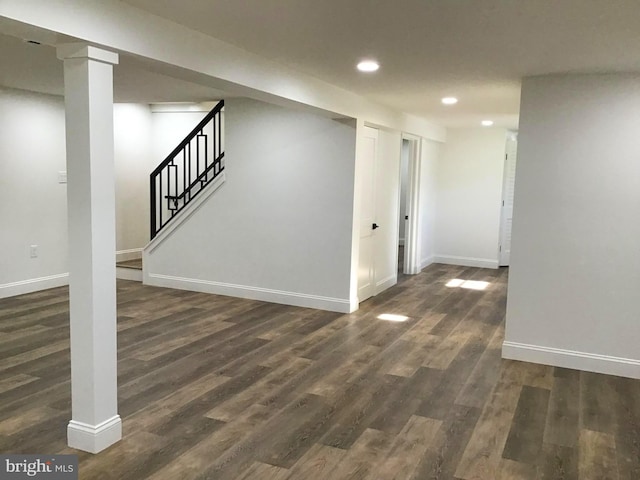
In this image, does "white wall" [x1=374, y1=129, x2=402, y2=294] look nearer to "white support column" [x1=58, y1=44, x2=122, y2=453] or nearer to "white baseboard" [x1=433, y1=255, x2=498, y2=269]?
"white baseboard" [x1=433, y1=255, x2=498, y2=269]

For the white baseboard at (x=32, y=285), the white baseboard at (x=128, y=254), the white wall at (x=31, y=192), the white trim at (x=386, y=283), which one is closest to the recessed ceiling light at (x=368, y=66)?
the white trim at (x=386, y=283)

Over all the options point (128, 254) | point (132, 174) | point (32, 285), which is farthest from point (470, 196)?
point (32, 285)

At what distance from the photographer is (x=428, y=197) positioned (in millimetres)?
8734

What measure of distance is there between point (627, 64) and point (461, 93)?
1631 millimetres

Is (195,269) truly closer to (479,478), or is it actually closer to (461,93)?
(461,93)

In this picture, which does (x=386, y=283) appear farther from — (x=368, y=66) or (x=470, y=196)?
(x=368, y=66)

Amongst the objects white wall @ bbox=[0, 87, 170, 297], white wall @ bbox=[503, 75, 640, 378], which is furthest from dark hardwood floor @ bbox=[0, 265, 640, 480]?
white wall @ bbox=[0, 87, 170, 297]

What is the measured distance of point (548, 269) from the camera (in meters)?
4.31

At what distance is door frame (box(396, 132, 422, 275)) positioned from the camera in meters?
7.97

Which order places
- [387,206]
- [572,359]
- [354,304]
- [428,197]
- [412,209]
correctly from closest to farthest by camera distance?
[572,359] → [354,304] → [387,206] → [412,209] → [428,197]

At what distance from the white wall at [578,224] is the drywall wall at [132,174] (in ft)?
18.7

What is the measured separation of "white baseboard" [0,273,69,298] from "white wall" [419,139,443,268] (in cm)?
510

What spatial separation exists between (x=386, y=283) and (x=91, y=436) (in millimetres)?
4819

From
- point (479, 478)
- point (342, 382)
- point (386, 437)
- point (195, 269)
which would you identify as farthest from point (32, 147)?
point (479, 478)
